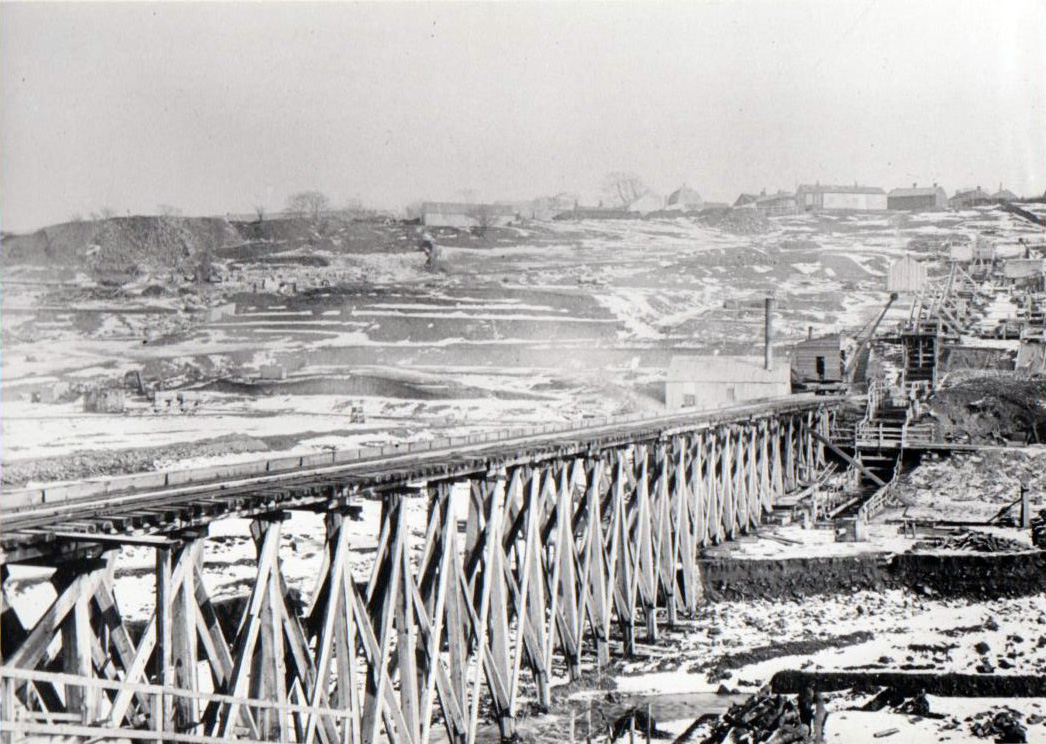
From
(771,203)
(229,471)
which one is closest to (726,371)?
→ (229,471)

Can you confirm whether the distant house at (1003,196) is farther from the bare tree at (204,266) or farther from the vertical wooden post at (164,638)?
the vertical wooden post at (164,638)

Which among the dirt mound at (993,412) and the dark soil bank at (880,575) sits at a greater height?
the dirt mound at (993,412)

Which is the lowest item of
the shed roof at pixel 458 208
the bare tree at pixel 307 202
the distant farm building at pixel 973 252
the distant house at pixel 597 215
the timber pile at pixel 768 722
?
the timber pile at pixel 768 722

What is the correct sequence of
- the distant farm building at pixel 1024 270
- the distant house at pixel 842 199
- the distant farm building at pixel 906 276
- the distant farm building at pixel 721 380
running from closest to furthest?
the distant farm building at pixel 721 380, the distant farm building at pixel 1024 270, the distant farm building at pixel 906 276, the distant house at pixel 842 199

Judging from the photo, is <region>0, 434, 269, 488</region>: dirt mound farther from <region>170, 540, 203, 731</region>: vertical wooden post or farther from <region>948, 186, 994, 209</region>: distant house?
<region>948, 186, 994, 209</region>: distant house

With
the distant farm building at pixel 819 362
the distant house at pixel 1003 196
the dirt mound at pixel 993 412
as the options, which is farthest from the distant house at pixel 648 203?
the dirt mound at pixel 993 412
